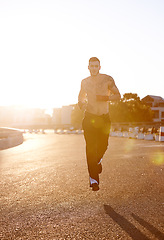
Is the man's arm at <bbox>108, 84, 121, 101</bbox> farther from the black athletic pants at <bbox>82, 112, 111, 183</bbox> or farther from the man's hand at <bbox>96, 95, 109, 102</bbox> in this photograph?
the black athletic pants at <bbox>82, 112, 111, 183</bbox>

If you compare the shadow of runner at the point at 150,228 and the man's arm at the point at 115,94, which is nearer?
the shadow of runner at the point at 150,228

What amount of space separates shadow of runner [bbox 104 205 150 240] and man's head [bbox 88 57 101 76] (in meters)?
2.15

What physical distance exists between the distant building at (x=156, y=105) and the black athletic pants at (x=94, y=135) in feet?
263

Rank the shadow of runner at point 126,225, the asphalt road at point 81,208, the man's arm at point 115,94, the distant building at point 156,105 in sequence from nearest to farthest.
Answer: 1. the shadow of runner at point 126,225
2. the asphalt road at point 81,208
3. the man's arm at point 115,94
4. the distant building at point 156,105

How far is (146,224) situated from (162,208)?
0.76 metres

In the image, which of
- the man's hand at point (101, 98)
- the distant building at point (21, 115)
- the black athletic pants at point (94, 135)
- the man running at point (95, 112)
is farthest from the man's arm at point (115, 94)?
the distant building at point (21, 115)

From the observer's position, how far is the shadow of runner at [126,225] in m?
3.07

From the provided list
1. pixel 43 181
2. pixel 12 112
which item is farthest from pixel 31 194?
pixel 12 112

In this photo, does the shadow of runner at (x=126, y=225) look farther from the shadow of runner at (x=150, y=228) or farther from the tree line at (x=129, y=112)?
the tree line at (x=129, y=112)

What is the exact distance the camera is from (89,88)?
4.96 m

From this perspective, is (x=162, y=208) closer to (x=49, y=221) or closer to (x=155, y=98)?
(x=49, y=221)

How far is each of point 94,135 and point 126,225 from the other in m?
1.77

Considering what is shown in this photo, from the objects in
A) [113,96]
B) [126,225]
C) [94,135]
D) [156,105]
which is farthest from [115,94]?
[156,105]

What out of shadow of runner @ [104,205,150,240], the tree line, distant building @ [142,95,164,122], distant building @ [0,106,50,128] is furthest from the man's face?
→ distant building @ [0,106,50,128]
